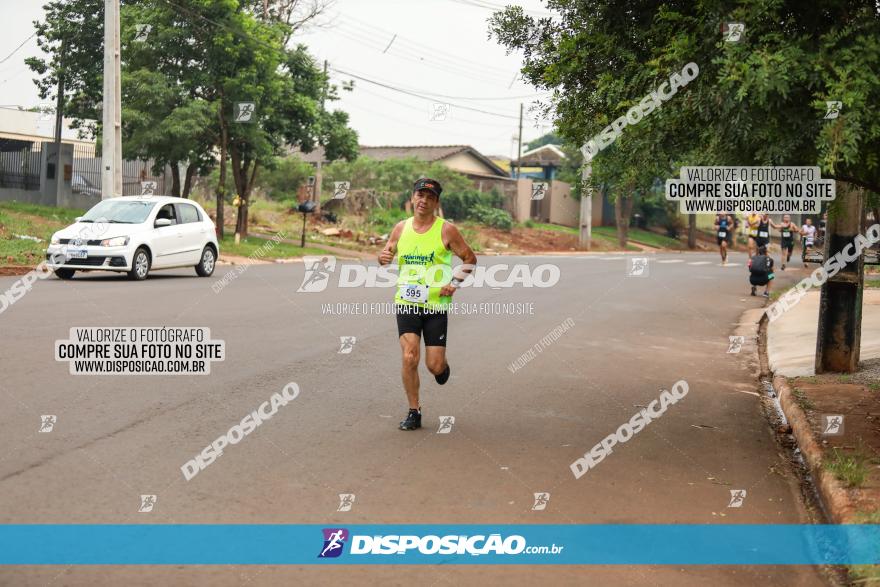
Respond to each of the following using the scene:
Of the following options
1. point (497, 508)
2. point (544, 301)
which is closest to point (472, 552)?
point (497, 508)

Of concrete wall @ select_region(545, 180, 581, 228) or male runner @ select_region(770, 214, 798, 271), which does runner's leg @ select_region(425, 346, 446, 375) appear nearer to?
male runner @ select_region(770, 214, 798, 271)

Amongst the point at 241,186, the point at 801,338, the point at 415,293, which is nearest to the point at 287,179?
the point at 241,186

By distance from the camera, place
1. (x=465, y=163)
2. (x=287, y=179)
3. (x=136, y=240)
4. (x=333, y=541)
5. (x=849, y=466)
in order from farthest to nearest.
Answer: (x=465, y=163) → (x=287, y=179) → (x=136, y=240) → (x=849, y=466) → (x=333, y=541)

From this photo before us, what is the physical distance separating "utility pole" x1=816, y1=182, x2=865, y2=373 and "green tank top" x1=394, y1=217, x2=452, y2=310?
4.36 metres

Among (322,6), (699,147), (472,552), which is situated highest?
(322,6)

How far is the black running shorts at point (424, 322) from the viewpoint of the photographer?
7.54 metres

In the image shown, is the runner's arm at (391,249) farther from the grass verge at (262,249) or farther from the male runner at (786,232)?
the male runner at (786,232)

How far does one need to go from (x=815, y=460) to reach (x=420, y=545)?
3119 millimetres

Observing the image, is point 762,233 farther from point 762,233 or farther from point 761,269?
point 761,269

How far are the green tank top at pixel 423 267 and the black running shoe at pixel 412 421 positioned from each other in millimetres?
808

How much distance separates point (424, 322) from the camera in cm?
760

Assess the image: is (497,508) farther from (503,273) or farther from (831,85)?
(503,273)

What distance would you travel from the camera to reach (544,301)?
1856 cm

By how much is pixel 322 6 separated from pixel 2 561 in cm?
3749
